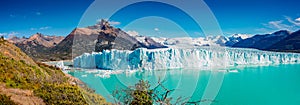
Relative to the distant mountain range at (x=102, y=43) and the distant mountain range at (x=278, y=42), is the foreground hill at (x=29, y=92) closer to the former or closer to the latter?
the distant mountain range at (x=102, y=43)

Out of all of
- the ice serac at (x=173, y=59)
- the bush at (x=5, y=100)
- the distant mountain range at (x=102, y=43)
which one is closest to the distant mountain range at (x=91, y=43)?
the distant mountain range at (x=102, y=43)

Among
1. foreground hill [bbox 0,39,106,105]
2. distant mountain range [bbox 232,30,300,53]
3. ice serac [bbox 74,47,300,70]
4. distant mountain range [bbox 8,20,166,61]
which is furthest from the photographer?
distant mountain range [bbox 232,30,300,53]

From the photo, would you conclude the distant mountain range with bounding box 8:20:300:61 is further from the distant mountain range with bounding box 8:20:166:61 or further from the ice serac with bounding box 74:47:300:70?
the ice serac with bounding box 74:47:300:70

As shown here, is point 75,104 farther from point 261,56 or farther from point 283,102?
point 261,56

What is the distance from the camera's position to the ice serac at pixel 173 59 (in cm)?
1670

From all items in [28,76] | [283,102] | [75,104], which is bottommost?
[283,102]

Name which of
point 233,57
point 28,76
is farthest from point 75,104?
point 233,57

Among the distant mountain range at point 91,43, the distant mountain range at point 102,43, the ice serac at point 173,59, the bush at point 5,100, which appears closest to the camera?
the bush at point 5,100

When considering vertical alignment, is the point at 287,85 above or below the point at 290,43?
below

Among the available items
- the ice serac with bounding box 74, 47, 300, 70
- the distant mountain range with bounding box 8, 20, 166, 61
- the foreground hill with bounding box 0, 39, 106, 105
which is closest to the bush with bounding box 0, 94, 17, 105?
the foreground hill with bounding box 0, 39, 106, 105

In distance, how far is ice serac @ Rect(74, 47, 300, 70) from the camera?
16.7 m

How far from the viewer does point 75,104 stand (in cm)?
480

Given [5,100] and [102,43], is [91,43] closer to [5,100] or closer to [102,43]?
[102,43]

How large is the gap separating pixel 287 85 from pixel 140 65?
27.5 feet
